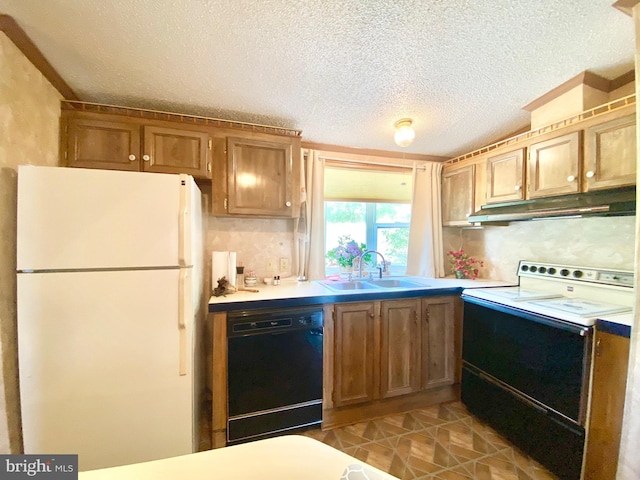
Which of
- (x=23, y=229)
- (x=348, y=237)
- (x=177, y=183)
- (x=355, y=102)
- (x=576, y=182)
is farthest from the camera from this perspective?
(x=348, y=237)

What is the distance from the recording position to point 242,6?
1.19 meters

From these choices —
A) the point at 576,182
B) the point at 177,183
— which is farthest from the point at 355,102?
the point at 576,182

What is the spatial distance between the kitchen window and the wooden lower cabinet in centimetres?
76

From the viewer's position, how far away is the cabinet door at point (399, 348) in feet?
6.39

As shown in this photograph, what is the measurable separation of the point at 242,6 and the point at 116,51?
78cm

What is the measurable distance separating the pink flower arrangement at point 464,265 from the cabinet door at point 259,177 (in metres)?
1.76

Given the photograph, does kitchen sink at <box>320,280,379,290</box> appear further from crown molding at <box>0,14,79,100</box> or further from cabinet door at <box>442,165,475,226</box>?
crown molding at <box>0,14,79,100</box>

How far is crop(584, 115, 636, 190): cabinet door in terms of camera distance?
139 centimetres

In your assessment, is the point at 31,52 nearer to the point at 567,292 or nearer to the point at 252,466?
the point at 252,466

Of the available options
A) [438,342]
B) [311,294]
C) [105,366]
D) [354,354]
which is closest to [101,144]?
[105,366]

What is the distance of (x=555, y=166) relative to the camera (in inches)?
68.0

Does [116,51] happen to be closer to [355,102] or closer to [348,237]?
[355,102]

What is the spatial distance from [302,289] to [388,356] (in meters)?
0.84

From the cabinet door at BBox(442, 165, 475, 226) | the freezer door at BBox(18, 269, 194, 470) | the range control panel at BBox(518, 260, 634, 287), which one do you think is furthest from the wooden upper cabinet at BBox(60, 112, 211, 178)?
the range control panel at BBox(518, 260, 634, 287)
